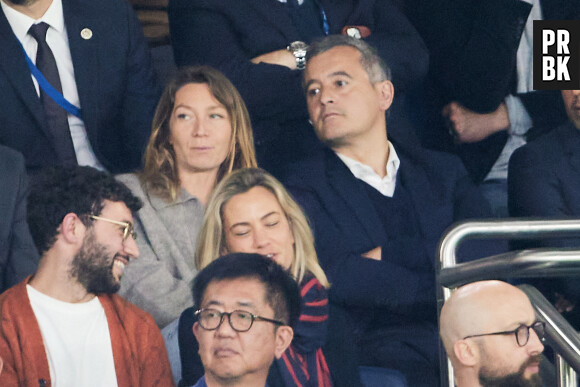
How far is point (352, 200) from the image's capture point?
10.2 feet

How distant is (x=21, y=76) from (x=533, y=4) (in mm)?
1782

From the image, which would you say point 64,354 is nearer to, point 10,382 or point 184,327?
point 10,382

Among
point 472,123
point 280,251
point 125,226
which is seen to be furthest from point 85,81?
point 472,123

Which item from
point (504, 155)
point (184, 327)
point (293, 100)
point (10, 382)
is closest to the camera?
point (10, 382)

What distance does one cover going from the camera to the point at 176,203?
3023mm

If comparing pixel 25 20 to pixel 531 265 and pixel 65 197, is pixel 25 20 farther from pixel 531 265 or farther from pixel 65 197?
pixel 531 265

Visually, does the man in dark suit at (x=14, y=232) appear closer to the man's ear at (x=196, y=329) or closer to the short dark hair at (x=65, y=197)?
the short dark hair at (x=65, y=197)

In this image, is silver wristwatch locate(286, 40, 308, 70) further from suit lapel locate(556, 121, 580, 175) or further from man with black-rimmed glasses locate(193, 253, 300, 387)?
suit lapel locate(556, 121, 580, 175)

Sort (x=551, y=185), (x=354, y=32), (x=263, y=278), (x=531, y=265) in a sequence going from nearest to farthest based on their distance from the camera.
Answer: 1. (x=531, y=265)
2. (x=263, y=278)
3. (x=551, y=185)
4. (x=354, y=32)

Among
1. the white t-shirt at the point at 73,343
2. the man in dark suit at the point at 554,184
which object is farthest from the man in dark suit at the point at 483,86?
the white t-shirt at the point at 73,343

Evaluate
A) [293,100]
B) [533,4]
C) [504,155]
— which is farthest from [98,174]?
[533,4]

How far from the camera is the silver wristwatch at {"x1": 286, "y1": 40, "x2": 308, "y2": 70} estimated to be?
10.8 ft

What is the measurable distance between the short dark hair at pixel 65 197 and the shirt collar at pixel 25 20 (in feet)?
1.53

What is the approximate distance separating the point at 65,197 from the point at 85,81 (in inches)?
17.1
